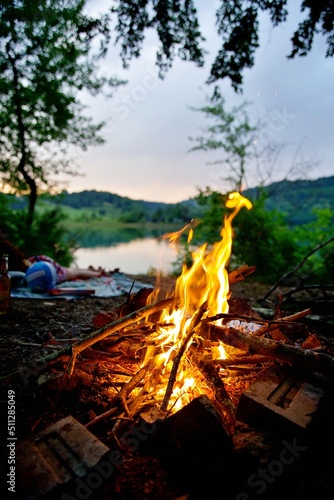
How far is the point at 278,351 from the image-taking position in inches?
88.7

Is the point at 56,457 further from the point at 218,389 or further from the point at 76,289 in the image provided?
the point at 76,289

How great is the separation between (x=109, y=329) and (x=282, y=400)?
53.4 inches

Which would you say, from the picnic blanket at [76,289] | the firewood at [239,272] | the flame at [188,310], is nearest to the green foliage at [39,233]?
the picnic blanket at [76,289]

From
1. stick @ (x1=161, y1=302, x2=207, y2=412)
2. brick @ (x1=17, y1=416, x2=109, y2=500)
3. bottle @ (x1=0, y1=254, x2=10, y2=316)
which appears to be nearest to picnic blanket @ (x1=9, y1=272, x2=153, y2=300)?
bottle @ (x1=0, y1=254, x2=10, y2=316)

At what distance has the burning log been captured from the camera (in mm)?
2096

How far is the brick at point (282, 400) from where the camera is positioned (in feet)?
A: 5.76

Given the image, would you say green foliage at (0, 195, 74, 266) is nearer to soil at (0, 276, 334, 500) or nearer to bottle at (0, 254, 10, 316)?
bottle at (0, 254, 10, 316)

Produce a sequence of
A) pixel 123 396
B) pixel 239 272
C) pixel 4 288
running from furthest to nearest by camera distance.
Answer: pixel 4 288 → pixel 239 272 → pixel 123 396

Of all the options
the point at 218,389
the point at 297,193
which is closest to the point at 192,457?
the point at 218,389

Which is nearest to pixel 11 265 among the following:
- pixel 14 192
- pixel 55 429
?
pixel 14 192

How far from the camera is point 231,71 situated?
17.6 feet

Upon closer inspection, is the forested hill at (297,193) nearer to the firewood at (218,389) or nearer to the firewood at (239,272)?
the firewood at (239,272)

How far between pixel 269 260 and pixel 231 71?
6.94 m

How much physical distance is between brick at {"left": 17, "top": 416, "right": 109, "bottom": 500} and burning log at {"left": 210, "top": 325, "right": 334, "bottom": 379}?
1258 millimetres
